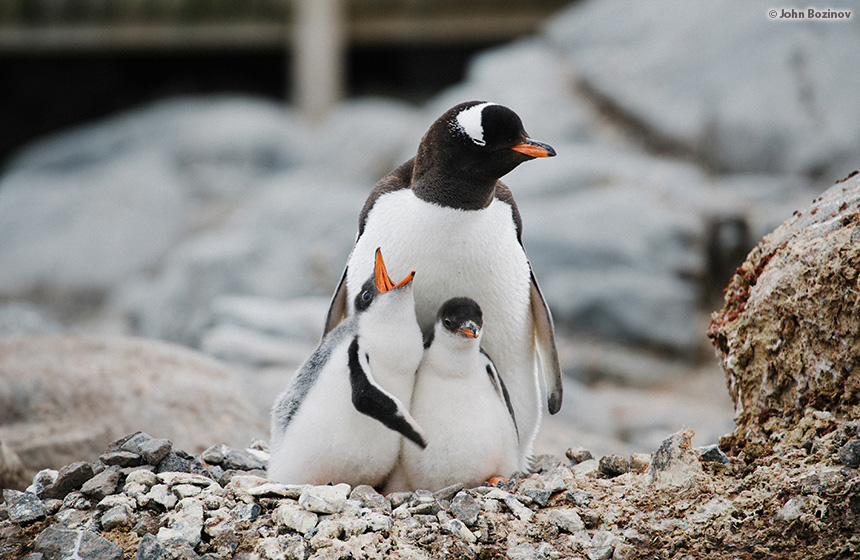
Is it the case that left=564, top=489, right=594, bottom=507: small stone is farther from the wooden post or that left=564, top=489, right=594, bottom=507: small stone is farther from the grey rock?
the wooden post

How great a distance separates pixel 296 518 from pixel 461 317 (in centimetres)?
78

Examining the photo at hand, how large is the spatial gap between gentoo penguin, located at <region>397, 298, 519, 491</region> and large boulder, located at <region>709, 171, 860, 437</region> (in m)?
0.77

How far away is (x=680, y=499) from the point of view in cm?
230

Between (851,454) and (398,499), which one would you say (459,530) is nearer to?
(398,499)

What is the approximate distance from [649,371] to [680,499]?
497cm

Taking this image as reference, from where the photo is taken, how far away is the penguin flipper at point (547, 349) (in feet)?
10.1

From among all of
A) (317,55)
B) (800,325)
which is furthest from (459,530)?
(317,55)

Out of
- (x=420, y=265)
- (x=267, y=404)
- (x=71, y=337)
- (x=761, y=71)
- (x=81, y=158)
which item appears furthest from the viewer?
(x=81, y=158)

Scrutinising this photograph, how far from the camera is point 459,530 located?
2.24 metres

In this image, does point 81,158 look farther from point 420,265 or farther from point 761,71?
point 420,265

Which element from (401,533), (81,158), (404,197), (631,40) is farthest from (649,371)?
(81,158)

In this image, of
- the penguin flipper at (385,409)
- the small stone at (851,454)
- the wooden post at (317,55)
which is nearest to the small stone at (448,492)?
the penguin flipper at (385,409)

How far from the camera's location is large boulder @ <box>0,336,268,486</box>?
13.1ft

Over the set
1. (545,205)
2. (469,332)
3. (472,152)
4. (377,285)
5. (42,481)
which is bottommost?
(42,481)
